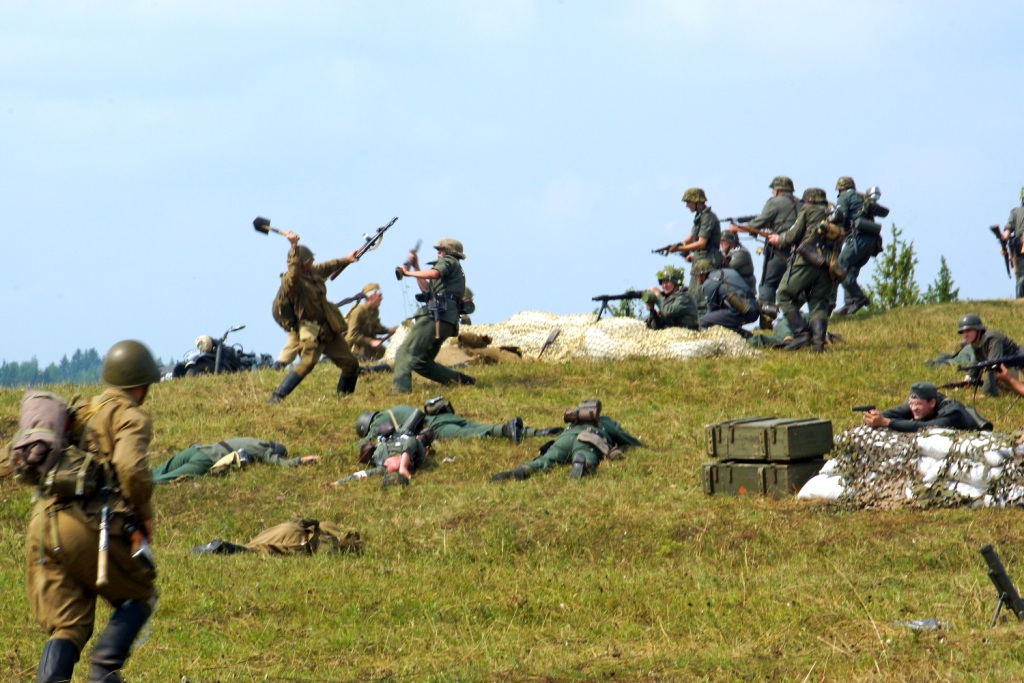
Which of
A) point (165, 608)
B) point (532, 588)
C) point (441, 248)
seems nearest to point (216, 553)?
point (165, 608)

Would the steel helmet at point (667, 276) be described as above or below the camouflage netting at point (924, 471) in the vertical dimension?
above

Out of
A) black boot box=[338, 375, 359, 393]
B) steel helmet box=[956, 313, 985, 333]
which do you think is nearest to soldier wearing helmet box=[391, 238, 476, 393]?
black boot box=[338, 375, 359, 393]

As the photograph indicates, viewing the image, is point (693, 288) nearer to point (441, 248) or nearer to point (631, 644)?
point (441, 248)

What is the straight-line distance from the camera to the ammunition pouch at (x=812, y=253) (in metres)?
17.8

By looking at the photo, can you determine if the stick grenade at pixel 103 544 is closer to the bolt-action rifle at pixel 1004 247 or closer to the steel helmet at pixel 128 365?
the steel helmet at pixel 128 365

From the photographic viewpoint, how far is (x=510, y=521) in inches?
430

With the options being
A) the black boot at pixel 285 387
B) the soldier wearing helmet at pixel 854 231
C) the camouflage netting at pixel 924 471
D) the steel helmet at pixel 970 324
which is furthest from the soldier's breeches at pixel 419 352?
the soldier wearing helmet at pixel 854 231

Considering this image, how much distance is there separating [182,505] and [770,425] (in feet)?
17.4

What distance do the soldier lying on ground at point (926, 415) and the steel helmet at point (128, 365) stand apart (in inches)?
281

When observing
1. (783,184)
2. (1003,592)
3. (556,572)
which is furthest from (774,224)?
(1003,592)

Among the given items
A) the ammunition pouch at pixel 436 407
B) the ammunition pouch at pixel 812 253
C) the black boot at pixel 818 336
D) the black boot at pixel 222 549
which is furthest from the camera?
the black boot at pixel 818 336

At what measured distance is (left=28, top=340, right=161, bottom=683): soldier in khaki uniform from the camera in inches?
227

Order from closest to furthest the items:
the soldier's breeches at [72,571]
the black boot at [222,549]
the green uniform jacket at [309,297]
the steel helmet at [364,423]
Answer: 1. the soldier's breeches at [72,571]
2. the black boot at [222,549]
3. the steel helmet at [364,423]
4. the green uniform jacket at [309,297]

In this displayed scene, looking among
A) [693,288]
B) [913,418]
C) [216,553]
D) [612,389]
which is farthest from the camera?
[693,288]
